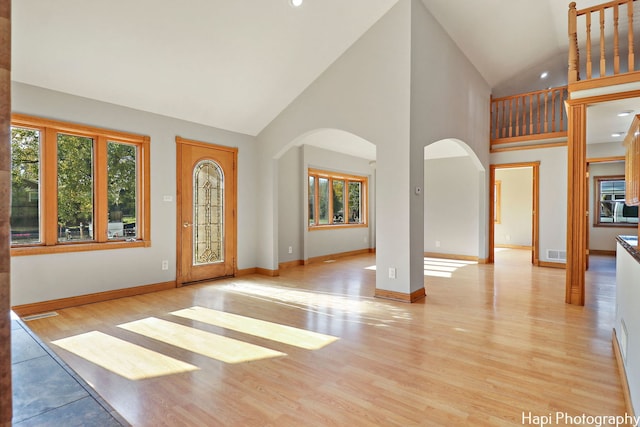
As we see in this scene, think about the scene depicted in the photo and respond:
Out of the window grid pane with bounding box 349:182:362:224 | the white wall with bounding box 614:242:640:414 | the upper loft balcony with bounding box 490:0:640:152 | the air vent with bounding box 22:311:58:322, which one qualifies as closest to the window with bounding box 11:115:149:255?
the air vent with bounding box 22:311:58:322

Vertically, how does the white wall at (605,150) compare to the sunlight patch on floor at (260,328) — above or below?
above

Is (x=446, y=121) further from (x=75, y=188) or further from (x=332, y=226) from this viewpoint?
(x=75, y=188)

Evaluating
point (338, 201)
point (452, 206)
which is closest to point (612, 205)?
point (452, 206)

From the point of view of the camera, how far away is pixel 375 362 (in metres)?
2.58

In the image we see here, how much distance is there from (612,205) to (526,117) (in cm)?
314

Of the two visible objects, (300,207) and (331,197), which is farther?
(331,197)

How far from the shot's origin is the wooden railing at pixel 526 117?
7.10 meters

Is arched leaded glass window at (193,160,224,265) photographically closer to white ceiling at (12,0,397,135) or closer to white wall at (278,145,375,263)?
white ceiling at (12,0,397,135)

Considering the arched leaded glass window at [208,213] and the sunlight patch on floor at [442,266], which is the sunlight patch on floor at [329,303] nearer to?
the arched leaded glass window at [208,213]

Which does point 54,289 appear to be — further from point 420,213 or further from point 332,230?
point 332,230

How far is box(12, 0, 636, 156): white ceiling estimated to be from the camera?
3.37 metres

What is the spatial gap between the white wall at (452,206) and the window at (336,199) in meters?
1.75

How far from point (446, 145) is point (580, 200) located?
3124 millimetres

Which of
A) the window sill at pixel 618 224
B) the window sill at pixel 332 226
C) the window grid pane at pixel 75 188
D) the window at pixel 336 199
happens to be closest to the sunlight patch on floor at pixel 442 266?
the window sill at pixel 332 226
